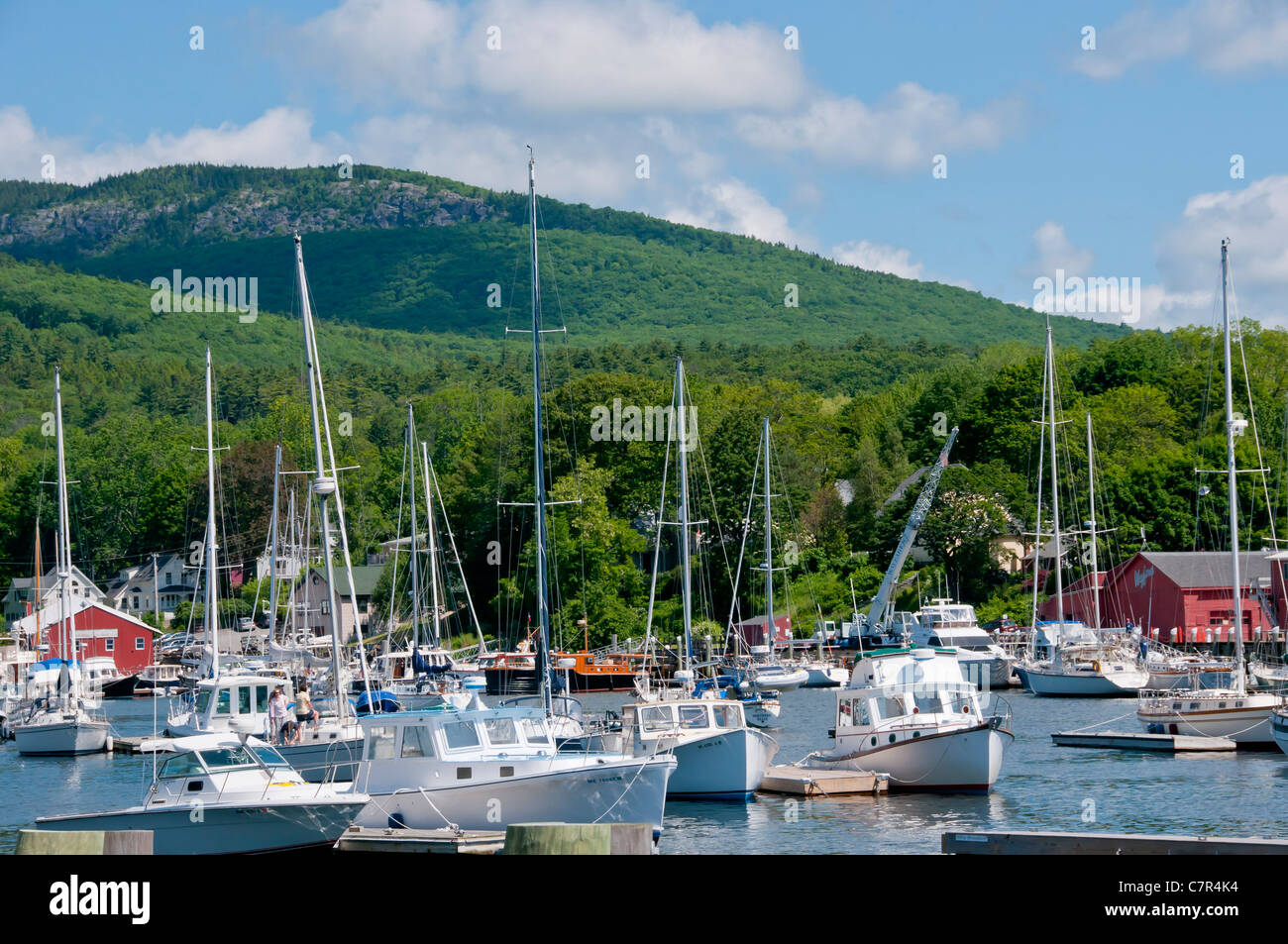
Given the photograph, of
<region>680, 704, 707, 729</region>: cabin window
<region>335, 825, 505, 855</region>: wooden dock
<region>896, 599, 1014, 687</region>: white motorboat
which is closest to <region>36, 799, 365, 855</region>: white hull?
<region>335, 825, 505, 855</region>: wooden dock

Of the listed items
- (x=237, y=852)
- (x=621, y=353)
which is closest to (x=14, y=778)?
(x=237, y=852)

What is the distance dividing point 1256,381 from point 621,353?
9507 centimetres

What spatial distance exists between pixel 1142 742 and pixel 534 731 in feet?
81.4

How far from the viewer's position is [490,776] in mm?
28891

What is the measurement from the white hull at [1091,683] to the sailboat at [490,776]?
149 ft

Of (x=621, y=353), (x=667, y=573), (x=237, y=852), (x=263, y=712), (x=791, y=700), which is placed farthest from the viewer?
(x=621, y=353)

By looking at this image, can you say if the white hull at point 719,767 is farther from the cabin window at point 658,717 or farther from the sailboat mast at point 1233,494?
the sailboat mast at point 1233,494

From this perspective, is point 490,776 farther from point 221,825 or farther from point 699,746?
point 699,746

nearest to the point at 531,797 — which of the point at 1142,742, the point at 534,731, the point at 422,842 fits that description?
the point at 422,842
